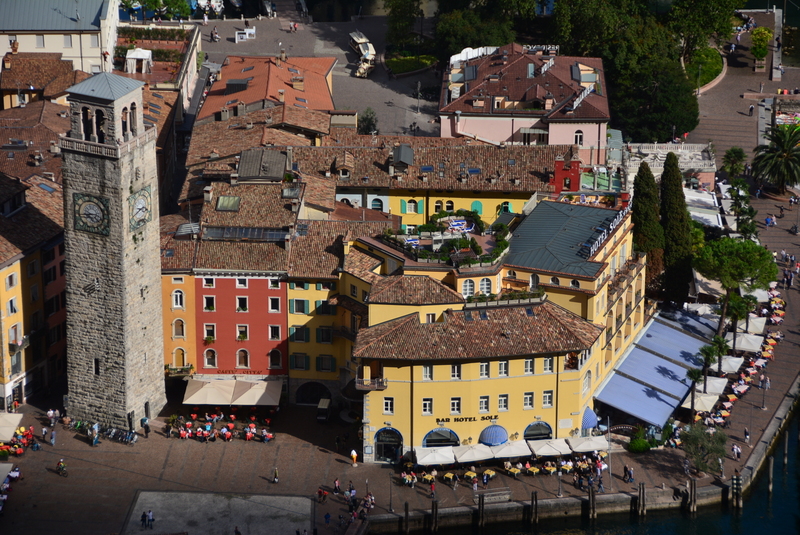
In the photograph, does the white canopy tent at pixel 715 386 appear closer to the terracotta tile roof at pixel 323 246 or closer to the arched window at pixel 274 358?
the terracotta tile roof at pixel 323 246

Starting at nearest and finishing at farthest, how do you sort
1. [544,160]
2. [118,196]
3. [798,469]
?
[118,196], [798,469], [544,160]

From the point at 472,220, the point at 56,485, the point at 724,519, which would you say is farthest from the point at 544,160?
the point at 56,485

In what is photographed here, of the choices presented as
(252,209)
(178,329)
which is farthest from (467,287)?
(178,329)

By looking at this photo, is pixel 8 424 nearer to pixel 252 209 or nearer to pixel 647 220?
pixel 252 209

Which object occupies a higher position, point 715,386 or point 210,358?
point 210,358

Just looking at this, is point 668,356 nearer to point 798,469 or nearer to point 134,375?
point 798,469
